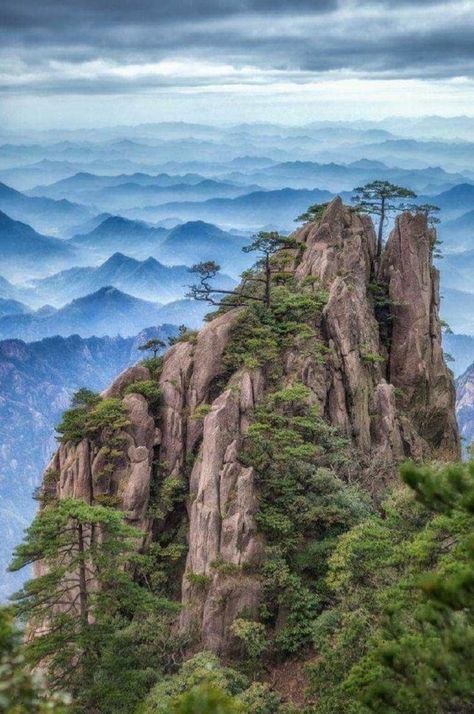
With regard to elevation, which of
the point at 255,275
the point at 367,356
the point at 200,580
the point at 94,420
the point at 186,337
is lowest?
the point at 200,580

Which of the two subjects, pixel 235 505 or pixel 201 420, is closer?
pixel 235 505

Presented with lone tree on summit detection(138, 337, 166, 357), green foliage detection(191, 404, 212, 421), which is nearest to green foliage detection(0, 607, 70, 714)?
green foliage detection(191, 404, 212, 421)

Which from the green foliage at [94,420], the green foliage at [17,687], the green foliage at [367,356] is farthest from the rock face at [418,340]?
the green foliage at [17,687]

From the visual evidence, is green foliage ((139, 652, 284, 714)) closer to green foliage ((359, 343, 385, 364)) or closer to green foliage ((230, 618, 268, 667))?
green foliage ((230, 618, 268, 667))

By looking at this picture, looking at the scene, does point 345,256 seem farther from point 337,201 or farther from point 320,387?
point 320,387

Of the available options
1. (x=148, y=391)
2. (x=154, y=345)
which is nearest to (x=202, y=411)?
(x=148, y=391)

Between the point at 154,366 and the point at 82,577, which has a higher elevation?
the point at 154,366

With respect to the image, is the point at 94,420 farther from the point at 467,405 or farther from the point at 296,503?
the point at 467,405

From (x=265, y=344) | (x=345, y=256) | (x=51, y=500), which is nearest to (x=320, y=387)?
(x=265, y=344)
